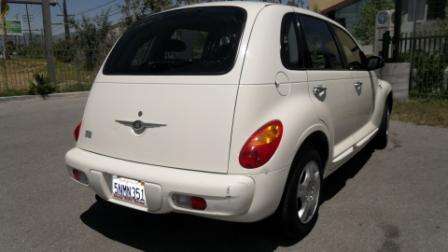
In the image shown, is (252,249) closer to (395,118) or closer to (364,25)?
(395,118)

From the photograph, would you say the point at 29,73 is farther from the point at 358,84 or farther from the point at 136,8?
the point at 358,84

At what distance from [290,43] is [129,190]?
5.28 feet

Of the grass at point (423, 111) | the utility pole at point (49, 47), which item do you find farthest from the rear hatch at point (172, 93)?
the utility pole at point (49, 47)

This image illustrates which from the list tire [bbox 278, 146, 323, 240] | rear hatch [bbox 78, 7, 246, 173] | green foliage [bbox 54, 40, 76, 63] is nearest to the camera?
rear hatch [bbox 78, 7, 246, 173]

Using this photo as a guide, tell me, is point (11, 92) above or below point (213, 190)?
below

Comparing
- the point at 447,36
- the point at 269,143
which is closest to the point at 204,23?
the point at 269,143

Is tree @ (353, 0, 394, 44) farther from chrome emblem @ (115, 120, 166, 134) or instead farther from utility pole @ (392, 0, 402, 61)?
chrome emblem @ (115, 120, 166, 134)

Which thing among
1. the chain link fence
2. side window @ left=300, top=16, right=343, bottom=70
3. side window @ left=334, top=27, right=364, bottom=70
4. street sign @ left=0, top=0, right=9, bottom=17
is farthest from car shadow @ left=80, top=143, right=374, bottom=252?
street sign @ left=0, top=0, right=9, bottom=17

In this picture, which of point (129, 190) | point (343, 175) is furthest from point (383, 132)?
A: point (129, 190)

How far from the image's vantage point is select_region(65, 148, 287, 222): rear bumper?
2562mm

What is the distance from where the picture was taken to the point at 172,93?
2.88 meters

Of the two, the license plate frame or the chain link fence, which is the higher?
the chain link fence

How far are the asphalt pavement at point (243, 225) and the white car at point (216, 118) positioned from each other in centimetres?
36

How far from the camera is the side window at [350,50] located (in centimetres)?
436
